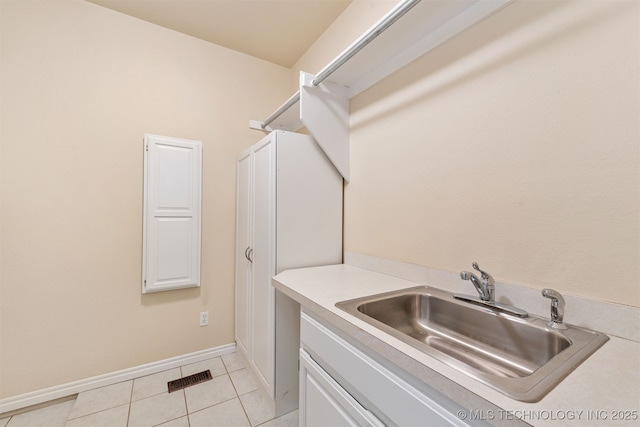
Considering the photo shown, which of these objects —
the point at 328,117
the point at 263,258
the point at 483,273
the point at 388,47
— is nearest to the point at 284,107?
the point at 328,117

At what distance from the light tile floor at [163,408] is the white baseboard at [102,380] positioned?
0.04 meters

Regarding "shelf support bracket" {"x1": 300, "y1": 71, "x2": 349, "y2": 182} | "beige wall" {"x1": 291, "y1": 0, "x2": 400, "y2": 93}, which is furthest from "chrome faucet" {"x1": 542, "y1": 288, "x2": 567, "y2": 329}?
"beige wall" {"x1": 291, "y1": 0, "x2": 400, "y2": 93}

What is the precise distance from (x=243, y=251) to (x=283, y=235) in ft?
2.17

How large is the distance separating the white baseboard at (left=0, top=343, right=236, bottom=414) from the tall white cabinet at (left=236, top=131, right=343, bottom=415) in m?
0.52

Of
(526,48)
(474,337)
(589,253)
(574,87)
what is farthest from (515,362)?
(526,48)

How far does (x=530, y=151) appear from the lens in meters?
0.96

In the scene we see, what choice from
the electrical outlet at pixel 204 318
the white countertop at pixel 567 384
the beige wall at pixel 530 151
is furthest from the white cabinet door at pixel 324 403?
the electrical outlet at pixel 204 318

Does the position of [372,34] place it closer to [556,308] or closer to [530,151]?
[530,151]

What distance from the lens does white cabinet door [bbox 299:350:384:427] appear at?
2.80 ft

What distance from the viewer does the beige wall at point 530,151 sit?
78 cm

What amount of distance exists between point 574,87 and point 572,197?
0.36 m

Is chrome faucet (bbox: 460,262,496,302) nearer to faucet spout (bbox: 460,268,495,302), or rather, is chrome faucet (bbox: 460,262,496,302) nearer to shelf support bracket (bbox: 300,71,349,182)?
Answer: faucet spout (bbox: 460,268,495,302)

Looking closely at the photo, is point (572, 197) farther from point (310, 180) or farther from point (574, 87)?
point (310, 180)

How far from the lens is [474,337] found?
3.32ft
